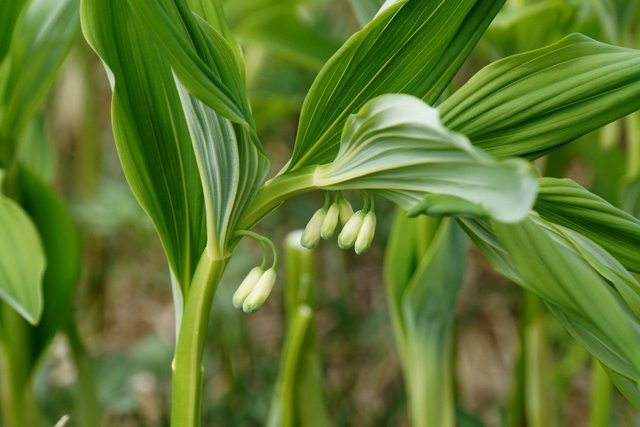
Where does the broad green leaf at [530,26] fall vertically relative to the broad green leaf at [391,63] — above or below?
below

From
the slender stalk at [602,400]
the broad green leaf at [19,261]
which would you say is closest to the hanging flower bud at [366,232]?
the broad green leaf at [19,261]

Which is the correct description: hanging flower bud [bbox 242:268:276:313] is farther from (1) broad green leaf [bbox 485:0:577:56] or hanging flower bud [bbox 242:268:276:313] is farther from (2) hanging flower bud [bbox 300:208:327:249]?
(1) broad green leaf [bbox 485:0:577:56]

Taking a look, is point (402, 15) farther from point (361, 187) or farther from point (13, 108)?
point (13, 108)

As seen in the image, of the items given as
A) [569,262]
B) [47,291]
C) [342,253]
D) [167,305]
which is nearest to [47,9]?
[47,291]

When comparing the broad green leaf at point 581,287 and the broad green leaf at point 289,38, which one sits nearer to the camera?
the broad green leaf at point 581,287

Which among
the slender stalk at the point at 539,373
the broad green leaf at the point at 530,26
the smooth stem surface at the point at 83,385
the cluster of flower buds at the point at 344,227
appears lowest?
the slender stalk at the point at 539,373

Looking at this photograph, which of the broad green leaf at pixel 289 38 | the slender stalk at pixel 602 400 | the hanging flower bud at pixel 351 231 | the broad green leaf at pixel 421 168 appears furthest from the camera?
the broad green leaf at pixel 289 38

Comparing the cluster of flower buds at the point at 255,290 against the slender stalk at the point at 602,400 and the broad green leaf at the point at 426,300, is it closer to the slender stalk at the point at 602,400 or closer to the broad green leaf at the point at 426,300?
the broad green leaf at the point at 426,300
